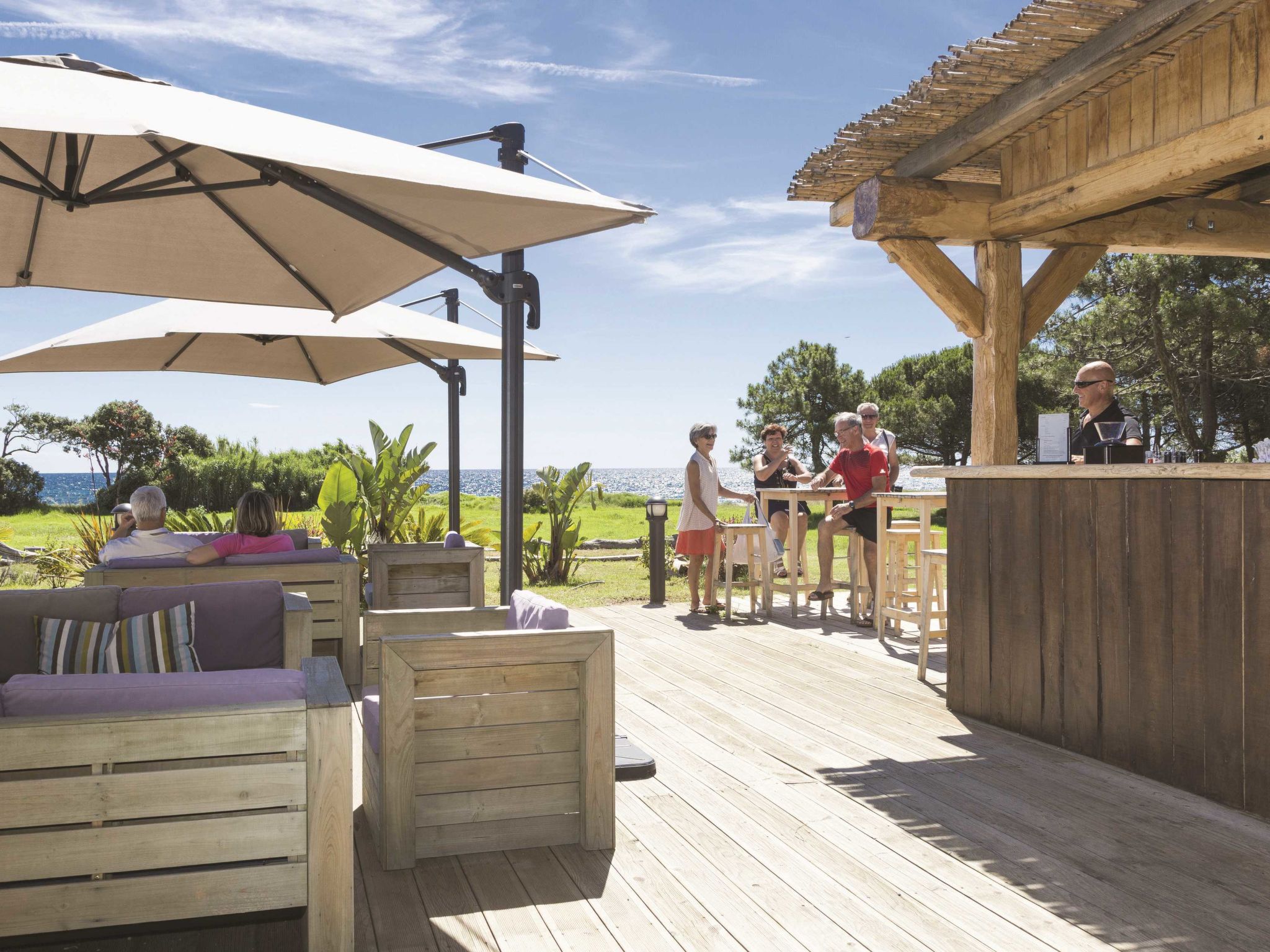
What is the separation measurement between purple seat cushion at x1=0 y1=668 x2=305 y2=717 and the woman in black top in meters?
6.66

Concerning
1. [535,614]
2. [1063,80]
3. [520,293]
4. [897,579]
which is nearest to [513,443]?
[520,293]

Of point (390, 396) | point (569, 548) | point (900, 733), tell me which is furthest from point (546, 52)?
point (390, 396)

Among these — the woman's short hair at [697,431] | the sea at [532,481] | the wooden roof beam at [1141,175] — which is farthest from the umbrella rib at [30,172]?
the sea at [532,481]

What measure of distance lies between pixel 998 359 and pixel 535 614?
3.30m

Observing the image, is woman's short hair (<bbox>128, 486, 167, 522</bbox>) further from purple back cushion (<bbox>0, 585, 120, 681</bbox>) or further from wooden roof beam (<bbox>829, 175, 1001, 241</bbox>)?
wooden roof beam (<bbox>829, 175, 1001, 241</bbox>)

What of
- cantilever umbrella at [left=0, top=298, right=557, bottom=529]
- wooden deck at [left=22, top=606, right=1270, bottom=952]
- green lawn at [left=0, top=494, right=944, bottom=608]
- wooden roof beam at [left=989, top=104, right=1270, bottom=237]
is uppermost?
wooden roof beam at [left=989, top=104, right=1270, bottom=237]

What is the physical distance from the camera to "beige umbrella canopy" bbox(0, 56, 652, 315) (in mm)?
2514

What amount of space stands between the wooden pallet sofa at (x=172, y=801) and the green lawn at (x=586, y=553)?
6.50 meters

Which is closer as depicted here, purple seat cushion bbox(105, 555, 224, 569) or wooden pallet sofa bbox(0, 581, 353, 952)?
wooden pallet sofa bbox(0, 581, 353, 952)

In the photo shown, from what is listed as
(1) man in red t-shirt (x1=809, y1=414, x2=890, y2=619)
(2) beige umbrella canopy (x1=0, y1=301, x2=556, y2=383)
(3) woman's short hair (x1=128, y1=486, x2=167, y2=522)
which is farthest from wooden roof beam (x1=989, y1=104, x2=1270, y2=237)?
(3) woman's short hair (x1=128, y1=486, x2=167, y2=522)

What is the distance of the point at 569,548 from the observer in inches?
426

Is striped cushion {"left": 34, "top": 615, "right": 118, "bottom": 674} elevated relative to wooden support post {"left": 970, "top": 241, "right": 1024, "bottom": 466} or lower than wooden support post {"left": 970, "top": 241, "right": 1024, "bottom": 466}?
lower

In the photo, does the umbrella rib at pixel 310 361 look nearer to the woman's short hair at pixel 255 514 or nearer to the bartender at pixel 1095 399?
the woman's short hair at pixel 255 514

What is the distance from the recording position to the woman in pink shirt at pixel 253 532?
5.00 meters
